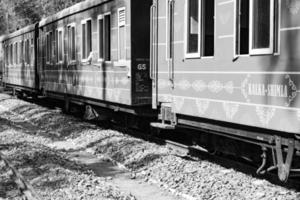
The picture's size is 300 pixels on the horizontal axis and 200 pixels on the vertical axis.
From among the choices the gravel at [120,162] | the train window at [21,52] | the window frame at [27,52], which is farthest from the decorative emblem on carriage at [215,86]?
the train window at [21,52]

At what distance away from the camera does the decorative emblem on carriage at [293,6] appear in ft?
18.1

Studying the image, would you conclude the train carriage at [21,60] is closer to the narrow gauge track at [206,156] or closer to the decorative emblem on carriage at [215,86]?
the narrow gauge track at [206,156]

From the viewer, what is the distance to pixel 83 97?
14367 millimetres

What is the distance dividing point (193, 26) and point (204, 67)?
832 mm

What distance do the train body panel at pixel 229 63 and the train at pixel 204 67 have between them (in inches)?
0.5

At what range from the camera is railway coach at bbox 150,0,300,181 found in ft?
18.9

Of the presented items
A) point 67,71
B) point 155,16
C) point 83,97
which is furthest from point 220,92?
point 67,71

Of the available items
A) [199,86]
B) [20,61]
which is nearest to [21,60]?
[20,61]

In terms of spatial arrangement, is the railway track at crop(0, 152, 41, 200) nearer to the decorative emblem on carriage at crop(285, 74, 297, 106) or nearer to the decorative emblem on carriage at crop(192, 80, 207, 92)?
the decorative emblem on carriage at crop(192, 80, 207, 92)

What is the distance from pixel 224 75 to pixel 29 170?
3.61m

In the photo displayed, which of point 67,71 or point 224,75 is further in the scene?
point 67,71

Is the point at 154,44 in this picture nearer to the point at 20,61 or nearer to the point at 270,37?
the point at 270,37

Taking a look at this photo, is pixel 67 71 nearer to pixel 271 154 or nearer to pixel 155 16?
pixel 155 16

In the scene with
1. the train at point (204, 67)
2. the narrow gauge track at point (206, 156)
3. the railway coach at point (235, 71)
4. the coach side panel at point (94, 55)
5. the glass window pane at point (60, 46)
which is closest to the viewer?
the railway coach at point (235, 71)
